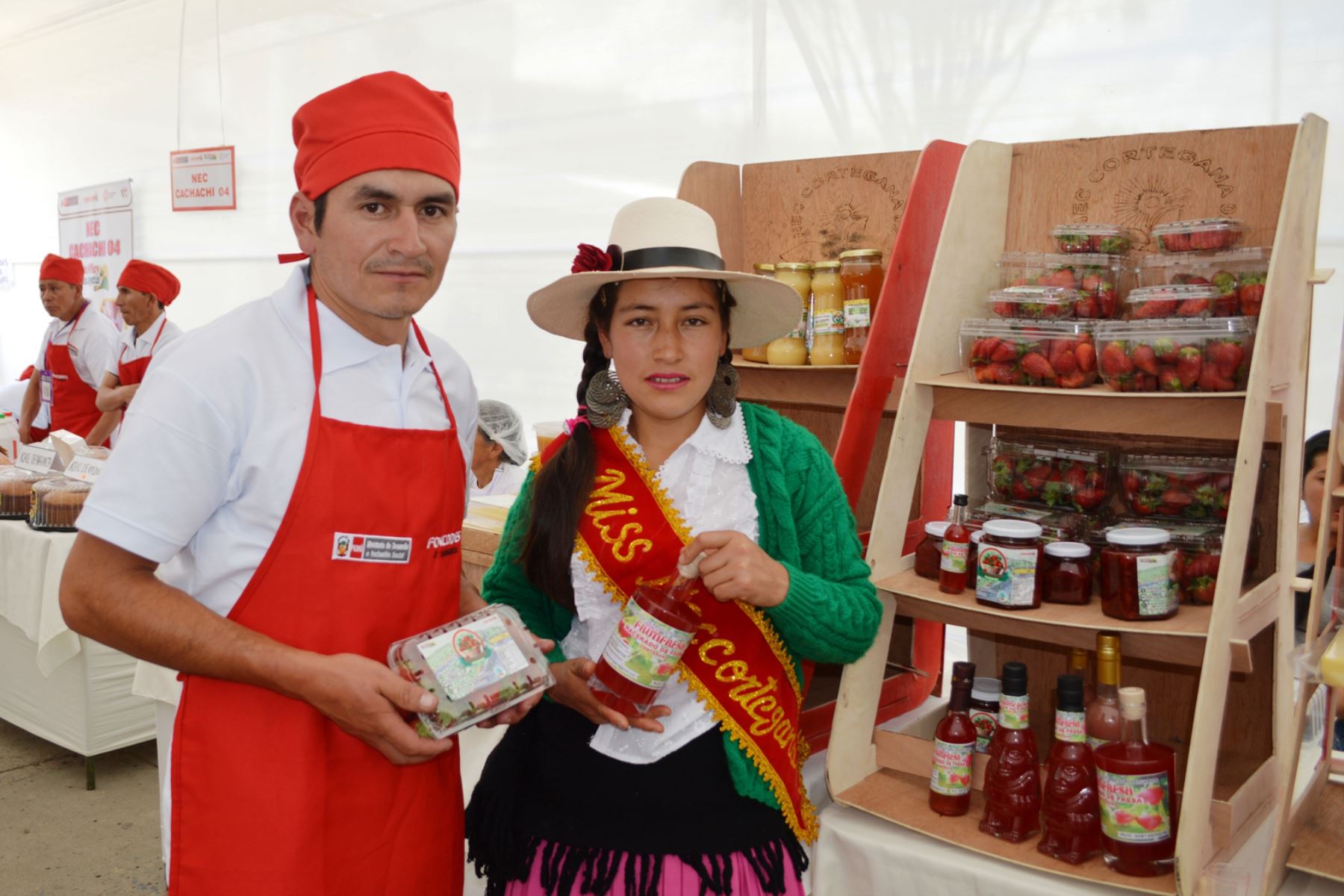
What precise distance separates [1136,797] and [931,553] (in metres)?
0.59

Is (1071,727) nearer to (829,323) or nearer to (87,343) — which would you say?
(829,323)

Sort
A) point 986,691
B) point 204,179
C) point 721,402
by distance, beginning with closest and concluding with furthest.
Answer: point 721,402 → point 986,691 → point 204,179

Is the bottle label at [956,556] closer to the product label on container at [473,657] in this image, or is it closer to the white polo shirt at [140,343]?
the product label on container at [473,657]

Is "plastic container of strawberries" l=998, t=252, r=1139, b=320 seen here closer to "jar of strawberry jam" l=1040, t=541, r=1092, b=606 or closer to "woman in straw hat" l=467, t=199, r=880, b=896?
"jar of strawberry jam" l=1040, t=541, r=1092, b=606

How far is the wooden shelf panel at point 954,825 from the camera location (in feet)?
5.48

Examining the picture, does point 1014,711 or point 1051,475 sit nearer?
point 1014,711

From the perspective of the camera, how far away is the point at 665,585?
1628mm

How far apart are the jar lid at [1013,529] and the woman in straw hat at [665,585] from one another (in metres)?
0.26

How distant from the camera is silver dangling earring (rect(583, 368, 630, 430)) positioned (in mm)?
1762

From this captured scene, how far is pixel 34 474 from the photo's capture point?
14.7 feet

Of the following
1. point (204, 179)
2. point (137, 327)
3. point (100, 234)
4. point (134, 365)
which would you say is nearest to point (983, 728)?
point (134, 365)

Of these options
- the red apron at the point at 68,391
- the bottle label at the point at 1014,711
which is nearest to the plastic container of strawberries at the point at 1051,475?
the bottle label at the point at 1014,711

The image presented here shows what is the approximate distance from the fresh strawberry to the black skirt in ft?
3.17

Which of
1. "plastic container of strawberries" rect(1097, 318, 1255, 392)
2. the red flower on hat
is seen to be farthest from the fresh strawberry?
the red flower on hat
